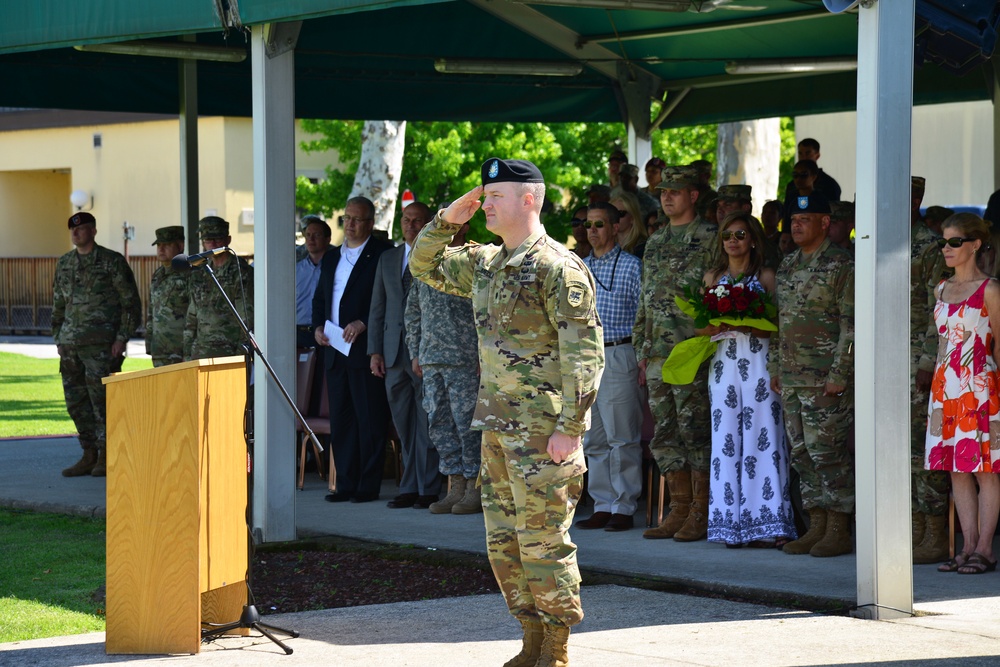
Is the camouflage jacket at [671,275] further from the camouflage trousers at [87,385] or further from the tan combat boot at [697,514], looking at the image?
the camouflage trousers at [87,385]

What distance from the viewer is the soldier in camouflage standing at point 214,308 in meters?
11.3

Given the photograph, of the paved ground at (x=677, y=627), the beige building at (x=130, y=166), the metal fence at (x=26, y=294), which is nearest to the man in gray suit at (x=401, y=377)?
the paved ground at (x=677, y=627)

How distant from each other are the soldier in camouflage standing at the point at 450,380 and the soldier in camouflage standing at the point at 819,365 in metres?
2.58

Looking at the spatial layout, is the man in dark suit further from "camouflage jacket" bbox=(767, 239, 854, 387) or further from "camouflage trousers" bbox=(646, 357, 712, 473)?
"camouflage jacket" bbox=(767, 239, 854, 387)

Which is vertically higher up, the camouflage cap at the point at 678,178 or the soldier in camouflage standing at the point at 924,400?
the camouflage cap at the point at 678,178

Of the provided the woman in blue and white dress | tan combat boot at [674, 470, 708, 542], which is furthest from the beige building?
the woman in blue and white dress

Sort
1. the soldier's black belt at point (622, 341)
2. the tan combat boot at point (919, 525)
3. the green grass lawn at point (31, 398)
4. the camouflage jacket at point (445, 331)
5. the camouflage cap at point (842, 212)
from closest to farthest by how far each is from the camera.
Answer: the tan combat boot at point (919, 525)
the camouflage cap at point (842, 212)
the soldier's black belt at point (622, 341)
the camouflage jacket at point (445, 331)
the green grass lawn at point (31, 398)

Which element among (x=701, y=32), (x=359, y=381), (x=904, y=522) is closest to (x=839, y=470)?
(x=904, y=522)

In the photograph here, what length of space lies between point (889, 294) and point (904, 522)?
109 centimetres

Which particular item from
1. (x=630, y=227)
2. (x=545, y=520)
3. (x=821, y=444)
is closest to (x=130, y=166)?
(x=630, y=227)

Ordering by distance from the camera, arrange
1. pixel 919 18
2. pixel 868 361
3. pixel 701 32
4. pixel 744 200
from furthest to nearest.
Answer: pixel 701 32, pixel 744 200, pixel 919 18, pixel 868 361

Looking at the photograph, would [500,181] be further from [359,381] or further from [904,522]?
[359,381]

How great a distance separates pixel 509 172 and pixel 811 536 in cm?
397

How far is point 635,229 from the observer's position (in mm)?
9945
